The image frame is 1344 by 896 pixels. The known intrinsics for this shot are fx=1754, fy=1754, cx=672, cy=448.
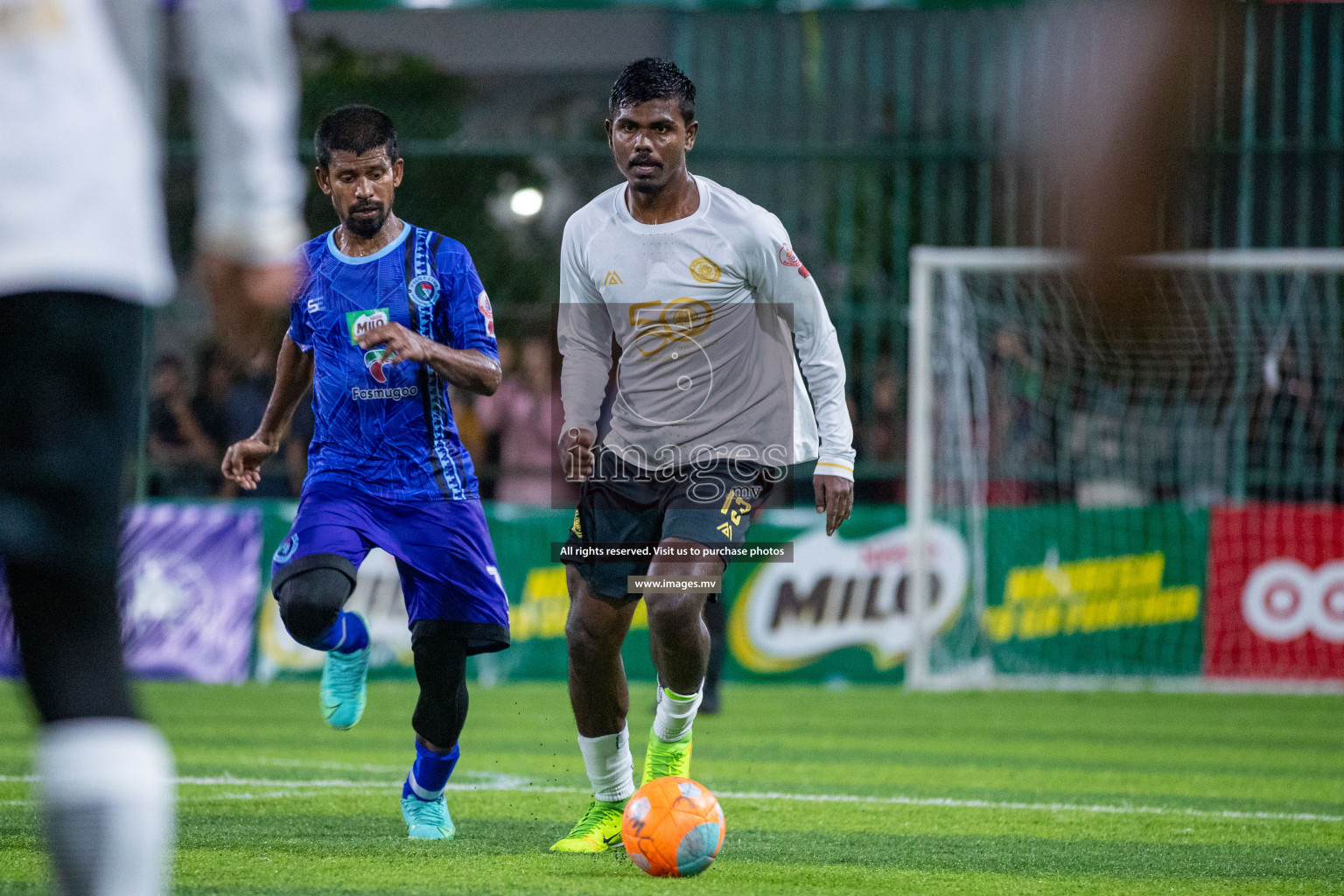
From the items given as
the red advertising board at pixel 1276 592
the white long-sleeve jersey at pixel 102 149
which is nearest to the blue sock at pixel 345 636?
the white long-sleeve jersey at pixel 102 149

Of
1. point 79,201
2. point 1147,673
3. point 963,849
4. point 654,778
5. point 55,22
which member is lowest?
point 1147,673

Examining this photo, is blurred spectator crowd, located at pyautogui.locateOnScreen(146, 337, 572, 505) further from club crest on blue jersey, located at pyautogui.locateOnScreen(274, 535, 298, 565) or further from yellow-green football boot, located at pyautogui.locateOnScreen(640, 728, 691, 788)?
yellow-green football boot, located at pyautogui.locateOnScreen(640, 728, 691, 788)

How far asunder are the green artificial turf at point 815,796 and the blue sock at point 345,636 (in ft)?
1.87

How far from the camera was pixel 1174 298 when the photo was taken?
1514 millimetres

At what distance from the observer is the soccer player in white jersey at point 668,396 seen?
5.15 m

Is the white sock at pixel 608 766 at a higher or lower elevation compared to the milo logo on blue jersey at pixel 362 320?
lower

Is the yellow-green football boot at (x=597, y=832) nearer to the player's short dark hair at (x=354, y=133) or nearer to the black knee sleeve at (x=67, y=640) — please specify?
the player's short dark hair at (x=354, y=133)

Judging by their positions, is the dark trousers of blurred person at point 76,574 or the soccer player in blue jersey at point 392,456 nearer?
the dark trousers of blurred person at point 76,574

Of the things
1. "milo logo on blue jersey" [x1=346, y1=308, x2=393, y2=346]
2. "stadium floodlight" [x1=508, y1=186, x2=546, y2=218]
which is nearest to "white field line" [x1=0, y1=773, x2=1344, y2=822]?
"milo logo on blue jersey" [x1=346, y1=308, x2=393, y2=346]

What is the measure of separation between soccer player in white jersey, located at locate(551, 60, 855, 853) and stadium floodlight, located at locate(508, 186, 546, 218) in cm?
861

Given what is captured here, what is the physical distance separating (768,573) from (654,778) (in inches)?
306

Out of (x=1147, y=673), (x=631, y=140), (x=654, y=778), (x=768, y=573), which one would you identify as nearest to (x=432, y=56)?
(x=768, y=573)

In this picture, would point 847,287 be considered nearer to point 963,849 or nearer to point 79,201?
point 963,849

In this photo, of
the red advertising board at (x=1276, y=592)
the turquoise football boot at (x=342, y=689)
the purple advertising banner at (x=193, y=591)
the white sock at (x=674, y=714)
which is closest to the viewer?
the white sock at (x=674, y=714)
